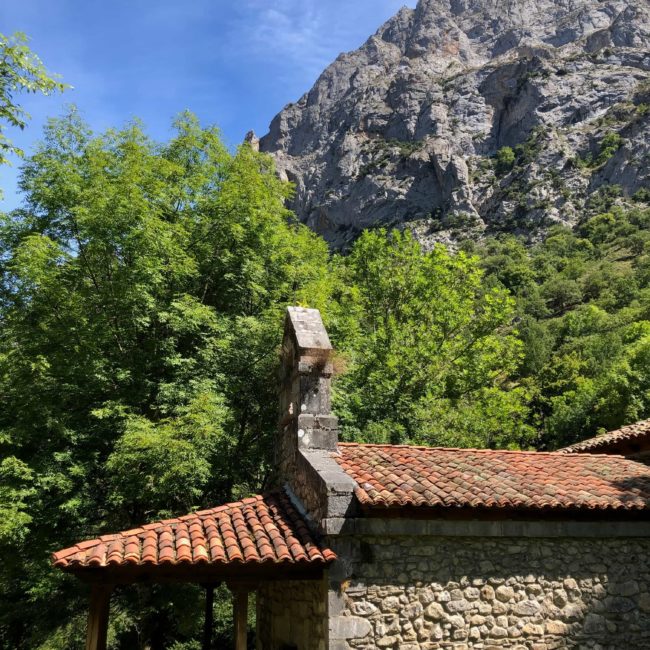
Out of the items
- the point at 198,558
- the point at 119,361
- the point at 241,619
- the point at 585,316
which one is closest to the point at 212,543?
the point at 198,558

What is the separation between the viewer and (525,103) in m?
100

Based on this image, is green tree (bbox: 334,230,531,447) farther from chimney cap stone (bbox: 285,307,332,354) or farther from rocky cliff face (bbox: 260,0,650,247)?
rocky cliff face (bbox: 260,0,650,247)

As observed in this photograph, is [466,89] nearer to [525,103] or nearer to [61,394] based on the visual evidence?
[525,103]

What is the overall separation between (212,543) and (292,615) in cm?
219

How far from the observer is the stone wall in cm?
638

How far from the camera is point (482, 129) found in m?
103

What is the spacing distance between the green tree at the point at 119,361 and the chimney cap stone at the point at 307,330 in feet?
8.66

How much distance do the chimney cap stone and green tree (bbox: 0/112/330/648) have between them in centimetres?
264

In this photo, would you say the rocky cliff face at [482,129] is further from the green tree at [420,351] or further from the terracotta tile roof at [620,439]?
the terracotta tile roof at [620,439]

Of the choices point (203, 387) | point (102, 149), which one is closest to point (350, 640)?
point (203, 387)

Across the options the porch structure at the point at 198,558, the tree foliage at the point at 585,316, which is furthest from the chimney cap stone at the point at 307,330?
the tree foliage at the point at 585,316

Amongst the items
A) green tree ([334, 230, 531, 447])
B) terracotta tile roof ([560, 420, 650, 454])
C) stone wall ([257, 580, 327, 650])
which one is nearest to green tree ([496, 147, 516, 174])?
green tree ([334, 230, 531, 447])

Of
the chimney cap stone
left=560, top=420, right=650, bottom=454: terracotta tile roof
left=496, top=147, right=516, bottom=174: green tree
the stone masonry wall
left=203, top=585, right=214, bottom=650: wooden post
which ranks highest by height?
left=496, top=147, right=516, bottom=174: green tree

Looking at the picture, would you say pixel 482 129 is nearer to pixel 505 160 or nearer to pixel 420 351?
pixel 505 160
